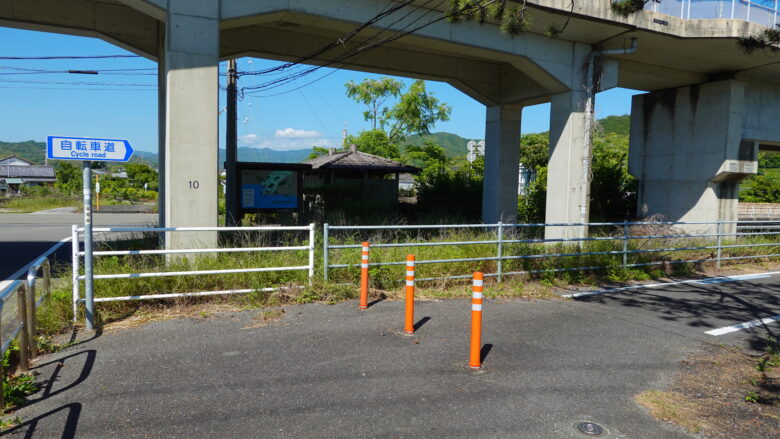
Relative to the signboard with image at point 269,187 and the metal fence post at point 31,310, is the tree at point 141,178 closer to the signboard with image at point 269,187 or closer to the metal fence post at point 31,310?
the signboard with image at point 269,187

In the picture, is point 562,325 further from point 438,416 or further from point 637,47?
point 637,47

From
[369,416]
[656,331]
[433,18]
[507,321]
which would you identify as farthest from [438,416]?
[433,18]

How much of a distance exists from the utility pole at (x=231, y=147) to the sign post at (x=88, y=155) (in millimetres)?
8335

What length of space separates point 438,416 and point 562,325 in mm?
3637

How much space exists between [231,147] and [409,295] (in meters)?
10.9

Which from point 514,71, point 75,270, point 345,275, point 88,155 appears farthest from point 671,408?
point 514,71

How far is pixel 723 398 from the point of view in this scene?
15.8 feet

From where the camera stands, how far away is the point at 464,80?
56.6 feet

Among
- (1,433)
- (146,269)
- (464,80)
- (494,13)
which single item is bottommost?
(1,433)

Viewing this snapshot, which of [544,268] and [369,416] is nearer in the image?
[369,416]

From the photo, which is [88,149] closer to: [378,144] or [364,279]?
[364,279]

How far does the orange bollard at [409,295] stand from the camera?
640cm

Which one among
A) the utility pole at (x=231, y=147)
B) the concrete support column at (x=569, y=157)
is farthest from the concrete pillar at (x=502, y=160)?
the utility pole at (x=231, y=147)

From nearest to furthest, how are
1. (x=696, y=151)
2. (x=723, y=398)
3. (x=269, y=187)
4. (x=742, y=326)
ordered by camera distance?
1. (x=723, y=398)
2. (x=742, y=326)
3. (x=269, y=187)
4. (x=696, y=151)
